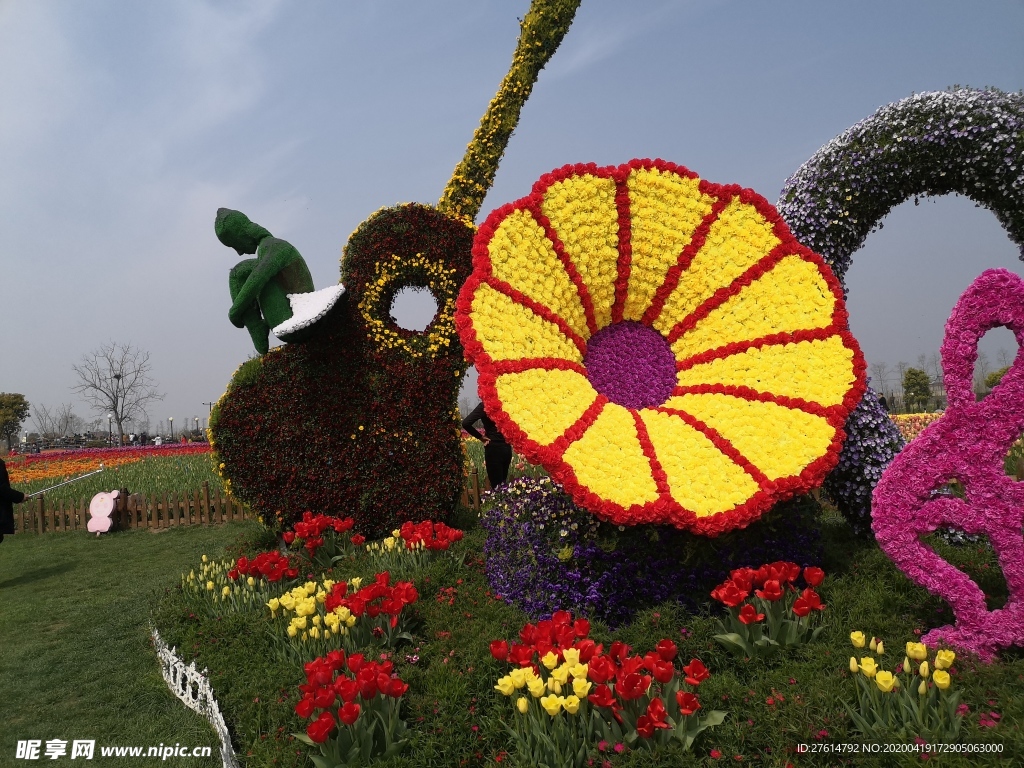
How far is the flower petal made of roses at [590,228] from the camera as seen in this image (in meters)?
5.06

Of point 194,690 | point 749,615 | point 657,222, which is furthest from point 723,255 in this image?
point 194,690

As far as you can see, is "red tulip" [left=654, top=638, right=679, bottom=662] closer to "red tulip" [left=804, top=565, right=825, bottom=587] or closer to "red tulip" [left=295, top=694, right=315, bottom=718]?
"red tulip" [left=804, top=565, right=825, bottom=587]

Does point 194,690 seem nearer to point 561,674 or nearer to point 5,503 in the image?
point 561,674

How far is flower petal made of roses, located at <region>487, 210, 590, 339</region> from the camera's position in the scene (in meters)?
4.78

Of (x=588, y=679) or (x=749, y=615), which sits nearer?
(x=588, y=679)

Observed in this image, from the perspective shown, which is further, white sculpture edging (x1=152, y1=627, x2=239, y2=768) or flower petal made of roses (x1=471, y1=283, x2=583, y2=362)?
flower petal made of roses (x1=471, y1=283, x2=583, y2=362)

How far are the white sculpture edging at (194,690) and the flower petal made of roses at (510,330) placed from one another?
2.89 metres

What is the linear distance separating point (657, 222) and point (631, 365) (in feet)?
3.84

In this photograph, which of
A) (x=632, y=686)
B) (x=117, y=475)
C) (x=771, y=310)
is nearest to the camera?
(x=632, y=686)

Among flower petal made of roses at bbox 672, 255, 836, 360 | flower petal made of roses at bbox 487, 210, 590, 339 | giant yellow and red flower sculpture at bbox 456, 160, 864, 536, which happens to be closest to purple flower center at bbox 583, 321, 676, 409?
giant yellow and red flower sculpture at bbox 456, 160, 864, 536

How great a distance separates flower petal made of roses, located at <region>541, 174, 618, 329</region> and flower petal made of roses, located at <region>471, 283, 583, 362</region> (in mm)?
571

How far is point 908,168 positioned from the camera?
5871mm

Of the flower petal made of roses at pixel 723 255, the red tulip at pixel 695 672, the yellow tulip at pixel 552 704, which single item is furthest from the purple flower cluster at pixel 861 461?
the yellow tulip at pixel 552 704

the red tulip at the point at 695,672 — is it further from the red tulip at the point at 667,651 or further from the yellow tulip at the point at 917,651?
the yellow tulip at the point at 917,651
